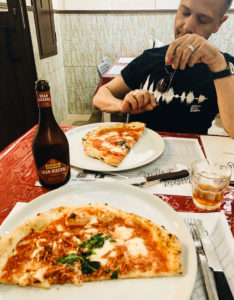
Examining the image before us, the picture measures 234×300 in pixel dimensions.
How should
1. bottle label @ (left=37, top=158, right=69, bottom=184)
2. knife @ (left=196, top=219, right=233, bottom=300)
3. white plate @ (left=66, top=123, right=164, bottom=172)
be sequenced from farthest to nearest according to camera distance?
white plate @ (left=66, top=123, right=164, bottom=172) → bottle label @ (left=37, top=158, right=69, bottom=184) → knife @ (left=196, top=219, right=233, bottom=300)

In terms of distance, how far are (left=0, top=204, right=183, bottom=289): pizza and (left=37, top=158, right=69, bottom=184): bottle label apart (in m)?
0.17

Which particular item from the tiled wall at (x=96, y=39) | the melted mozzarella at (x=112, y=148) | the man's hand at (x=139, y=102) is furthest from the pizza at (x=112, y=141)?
the tiled wall at (x=96, y=39)

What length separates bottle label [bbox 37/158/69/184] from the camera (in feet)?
2.81

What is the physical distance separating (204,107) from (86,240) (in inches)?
54.5

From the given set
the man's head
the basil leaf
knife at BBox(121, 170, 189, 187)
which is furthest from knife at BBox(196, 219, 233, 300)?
the man's head

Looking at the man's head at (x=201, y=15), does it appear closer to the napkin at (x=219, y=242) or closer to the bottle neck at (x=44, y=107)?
the bottle neck at (x=44, y=107)

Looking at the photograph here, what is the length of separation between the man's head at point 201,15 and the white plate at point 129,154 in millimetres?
859

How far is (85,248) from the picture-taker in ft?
2.18

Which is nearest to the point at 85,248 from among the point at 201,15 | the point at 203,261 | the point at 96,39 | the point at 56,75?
the point at 203,261

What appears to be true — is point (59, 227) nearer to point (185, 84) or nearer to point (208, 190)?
point (208, 190)

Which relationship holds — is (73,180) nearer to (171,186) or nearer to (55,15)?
(171,186)

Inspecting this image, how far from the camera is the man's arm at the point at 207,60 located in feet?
4.30

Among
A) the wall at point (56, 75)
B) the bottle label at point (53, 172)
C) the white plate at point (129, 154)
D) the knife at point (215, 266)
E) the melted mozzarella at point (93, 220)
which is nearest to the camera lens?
the knife at point (215, 266)

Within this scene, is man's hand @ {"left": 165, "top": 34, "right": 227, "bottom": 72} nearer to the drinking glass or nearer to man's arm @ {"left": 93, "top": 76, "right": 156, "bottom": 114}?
man's arm @ {"left": 93, "top": 76, "right": 156, "bottom": 114}
